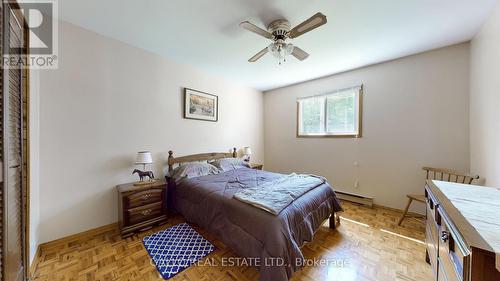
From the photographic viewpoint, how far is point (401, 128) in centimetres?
281

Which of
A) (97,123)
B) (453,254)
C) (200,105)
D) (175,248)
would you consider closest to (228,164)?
(200,105)

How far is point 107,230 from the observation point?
7.48 ft

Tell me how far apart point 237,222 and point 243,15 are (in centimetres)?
210

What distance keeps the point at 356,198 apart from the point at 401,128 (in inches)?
55.1

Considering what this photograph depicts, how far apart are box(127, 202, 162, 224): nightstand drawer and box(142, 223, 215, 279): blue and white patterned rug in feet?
0.80

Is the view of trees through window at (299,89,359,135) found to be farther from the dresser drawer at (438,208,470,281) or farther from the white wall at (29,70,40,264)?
the white wall at (29,70,40,264)

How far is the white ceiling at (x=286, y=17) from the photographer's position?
67.2 inches

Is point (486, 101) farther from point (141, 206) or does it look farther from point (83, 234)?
point (83, 234)

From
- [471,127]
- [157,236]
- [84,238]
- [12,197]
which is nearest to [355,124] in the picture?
[471,127]

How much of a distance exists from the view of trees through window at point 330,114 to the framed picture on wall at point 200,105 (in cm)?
195

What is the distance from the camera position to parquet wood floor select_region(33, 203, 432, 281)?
1559 millimetres

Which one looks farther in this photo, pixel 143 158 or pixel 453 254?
Answer: pixel 143 158

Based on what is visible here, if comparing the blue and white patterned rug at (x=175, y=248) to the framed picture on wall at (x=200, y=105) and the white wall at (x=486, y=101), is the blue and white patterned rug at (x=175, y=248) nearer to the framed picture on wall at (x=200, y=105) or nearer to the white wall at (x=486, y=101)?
the framed picture on wall at (x=200, y=105)

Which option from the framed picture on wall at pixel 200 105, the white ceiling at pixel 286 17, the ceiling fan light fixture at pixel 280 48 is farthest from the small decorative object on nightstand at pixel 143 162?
the ceiling fan light fixture at pixel 280 48
